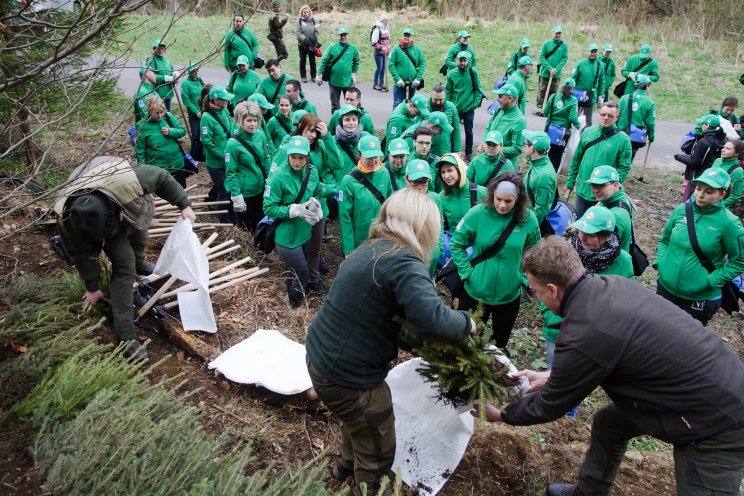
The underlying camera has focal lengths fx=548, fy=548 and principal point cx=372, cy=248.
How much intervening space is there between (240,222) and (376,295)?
5005mm

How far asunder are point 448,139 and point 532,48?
12936 millimetres

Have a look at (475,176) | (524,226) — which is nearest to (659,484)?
(524,226)

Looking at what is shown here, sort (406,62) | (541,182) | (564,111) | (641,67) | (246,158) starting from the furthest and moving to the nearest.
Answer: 1. (641,67)
2. (406,62)
3. (564,111)
4. (246,158)
5. (541,182)

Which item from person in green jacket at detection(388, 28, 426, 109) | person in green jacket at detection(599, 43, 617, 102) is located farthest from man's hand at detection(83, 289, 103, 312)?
person in green jacket at detection(599, 43, 617, 102)

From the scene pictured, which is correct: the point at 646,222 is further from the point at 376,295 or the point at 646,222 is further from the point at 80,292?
the point at 80,292

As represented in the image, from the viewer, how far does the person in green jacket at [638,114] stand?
952 cm

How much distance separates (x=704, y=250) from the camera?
484 centimetres

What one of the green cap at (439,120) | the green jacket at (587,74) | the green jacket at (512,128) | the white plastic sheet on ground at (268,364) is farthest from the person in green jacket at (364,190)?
the green jacket at (587,74)

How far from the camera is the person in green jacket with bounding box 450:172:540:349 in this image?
4520 millimetres

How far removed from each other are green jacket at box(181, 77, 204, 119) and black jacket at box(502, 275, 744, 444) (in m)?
8.12

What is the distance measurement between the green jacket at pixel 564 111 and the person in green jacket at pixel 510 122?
167 cm

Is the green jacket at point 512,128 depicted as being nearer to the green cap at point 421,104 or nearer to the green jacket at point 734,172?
the green cap at point 421,104

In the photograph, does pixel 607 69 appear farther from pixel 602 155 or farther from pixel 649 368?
pixel 649 368

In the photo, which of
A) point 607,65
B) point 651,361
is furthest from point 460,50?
point 651,361
